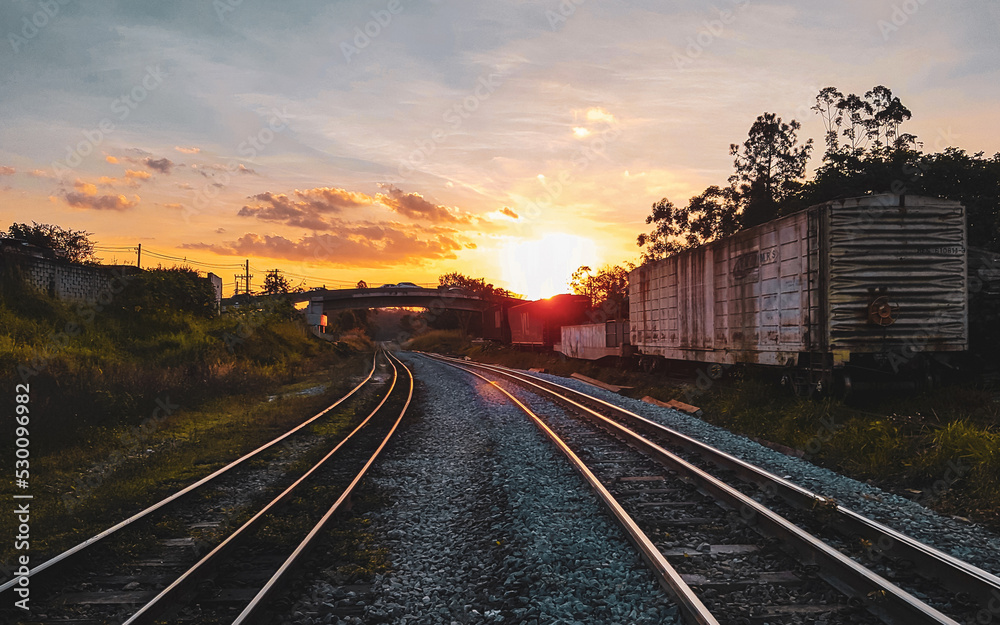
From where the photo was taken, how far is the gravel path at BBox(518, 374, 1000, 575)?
4.84 metres

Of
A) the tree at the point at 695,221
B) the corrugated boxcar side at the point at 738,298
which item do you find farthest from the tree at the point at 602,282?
the corrugated boxcar side at the point at 738,298

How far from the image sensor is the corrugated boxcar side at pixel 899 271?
9.79 m

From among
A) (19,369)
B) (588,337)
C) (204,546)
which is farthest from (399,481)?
(588,337)

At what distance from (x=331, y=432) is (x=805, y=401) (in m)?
9.33

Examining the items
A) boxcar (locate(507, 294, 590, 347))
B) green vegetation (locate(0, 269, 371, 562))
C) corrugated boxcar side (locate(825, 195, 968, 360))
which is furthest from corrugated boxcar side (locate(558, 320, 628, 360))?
corrugated boxcar side (locate(825, 195, 968, 360))

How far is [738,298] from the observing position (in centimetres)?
1275

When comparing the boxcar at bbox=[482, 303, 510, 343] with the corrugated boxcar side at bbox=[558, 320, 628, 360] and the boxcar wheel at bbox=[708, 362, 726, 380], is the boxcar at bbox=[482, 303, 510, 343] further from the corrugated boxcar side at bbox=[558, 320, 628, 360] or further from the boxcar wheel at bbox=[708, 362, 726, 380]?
the boxcar wheel at bbox=[708, 362, 726, 380]

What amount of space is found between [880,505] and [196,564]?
6699mm

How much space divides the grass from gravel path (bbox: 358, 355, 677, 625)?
3974 millimetres

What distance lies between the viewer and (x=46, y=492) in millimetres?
7254

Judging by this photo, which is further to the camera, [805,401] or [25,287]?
[25,287]

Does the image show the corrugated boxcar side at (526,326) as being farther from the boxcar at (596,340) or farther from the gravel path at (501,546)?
the gravel path at (501,546)

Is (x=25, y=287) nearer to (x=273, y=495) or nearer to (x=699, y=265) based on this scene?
(x=273, y=495)

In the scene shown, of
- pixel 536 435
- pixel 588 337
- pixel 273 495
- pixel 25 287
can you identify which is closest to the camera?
pixel 273 495
